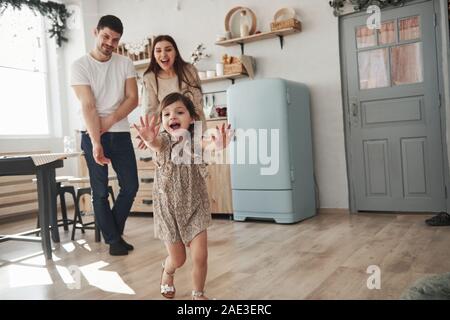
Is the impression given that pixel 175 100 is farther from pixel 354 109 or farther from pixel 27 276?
pixel 354 109

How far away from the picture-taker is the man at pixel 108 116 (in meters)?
2.65

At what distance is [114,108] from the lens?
2.77 metres

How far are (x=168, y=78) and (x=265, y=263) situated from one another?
1.14 meters

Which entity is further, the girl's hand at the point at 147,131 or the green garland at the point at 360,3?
the green garland at the point at 360,3

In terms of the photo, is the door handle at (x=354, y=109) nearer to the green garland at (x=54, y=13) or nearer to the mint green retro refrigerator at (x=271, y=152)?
the mint green retro refrigerator at (x=271, y=152)

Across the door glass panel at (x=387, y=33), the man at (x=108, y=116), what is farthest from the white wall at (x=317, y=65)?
the man at (x=108, y=116)

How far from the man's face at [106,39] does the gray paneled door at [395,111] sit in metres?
2.21

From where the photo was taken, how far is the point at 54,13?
5.25 metres

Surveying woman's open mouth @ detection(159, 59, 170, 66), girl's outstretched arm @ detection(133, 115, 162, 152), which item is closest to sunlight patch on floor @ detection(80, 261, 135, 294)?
girl's outstretched arm @ detection(133, 115, 162, 152)

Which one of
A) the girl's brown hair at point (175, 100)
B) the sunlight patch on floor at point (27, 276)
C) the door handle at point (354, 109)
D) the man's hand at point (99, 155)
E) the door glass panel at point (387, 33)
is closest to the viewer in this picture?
the girl's brown hair at point (175, 100)

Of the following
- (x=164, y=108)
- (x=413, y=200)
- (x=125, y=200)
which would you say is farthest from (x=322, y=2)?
(x=164, y=108)

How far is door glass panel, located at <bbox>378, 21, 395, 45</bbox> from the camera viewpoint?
372 cm

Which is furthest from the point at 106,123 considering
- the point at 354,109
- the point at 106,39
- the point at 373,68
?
the point at 373,68

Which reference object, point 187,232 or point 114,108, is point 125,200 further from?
point 187,232
